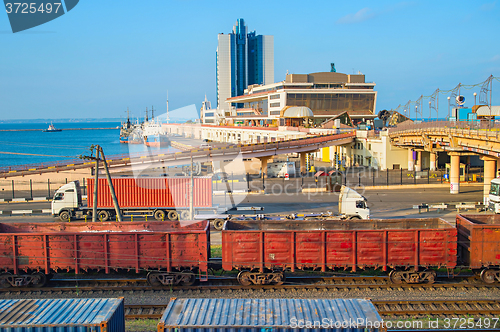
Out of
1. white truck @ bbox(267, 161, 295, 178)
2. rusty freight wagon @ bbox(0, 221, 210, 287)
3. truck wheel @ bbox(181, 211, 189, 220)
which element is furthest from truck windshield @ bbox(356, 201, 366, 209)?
white truck @ bbox(267, 161, 295, 178)

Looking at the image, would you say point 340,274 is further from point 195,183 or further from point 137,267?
point 195,183

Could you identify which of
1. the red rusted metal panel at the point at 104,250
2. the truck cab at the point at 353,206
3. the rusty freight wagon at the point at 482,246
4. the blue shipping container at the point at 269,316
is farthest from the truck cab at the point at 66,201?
the rusty freight wagon at the point at 482,246

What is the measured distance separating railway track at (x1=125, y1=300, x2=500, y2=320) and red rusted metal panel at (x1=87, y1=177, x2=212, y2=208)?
14671 mm

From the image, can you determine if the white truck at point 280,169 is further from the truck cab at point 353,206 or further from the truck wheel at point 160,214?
the truck wheel at point 160,214

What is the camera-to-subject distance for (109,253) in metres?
15.8

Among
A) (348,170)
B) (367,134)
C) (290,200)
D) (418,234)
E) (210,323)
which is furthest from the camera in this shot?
(367,134)

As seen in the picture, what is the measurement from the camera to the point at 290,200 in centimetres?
3653

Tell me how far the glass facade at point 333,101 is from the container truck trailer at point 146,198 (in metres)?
83.7

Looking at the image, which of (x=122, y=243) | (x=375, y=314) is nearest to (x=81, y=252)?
(x=122, y=243)

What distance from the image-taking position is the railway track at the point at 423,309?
13633mm

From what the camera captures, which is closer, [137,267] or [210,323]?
[210,323]

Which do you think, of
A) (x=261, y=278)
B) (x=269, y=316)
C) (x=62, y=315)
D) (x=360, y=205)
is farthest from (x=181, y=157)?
(x=269, y=316)

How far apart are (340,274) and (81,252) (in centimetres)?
1113

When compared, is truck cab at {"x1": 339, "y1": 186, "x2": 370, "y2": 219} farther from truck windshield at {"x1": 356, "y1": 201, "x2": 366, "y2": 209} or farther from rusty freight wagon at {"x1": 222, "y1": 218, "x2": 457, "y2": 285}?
rusty freight wagon at {"x1": 222, "y1": 218, "x2": 457, "y2": 285}
